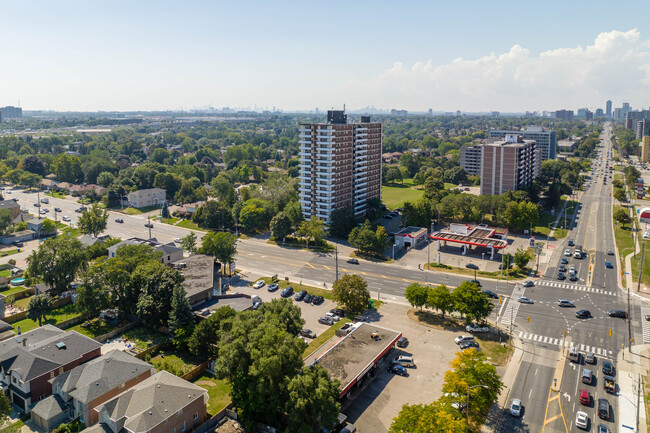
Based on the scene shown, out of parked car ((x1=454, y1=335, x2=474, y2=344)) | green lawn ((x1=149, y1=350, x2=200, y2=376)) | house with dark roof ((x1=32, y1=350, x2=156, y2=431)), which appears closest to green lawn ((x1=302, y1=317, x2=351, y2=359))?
green lawn ((x1=149, y1=350, x2=200, y2=376))

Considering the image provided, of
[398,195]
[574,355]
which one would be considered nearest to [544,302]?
[574,355]

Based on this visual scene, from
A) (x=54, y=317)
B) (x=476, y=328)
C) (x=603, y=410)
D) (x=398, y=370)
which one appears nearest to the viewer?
(x=603, y=410)

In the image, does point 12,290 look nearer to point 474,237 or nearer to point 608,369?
point 474,237

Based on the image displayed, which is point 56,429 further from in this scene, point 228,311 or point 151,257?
point 151,257

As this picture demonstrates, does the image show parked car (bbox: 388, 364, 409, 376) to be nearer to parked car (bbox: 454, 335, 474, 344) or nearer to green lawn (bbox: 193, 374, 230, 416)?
parked car (bbox: 454, 335, 474, 344)

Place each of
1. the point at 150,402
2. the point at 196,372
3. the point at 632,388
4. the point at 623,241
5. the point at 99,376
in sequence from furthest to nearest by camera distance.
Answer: the point at 623,241
the point at 196,372
the point at 632,388
the point at 99,376
the point at 150,402

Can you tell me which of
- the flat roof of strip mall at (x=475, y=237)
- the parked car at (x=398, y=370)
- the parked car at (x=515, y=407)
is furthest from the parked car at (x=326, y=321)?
the flat roof of strip mall at (x=475, y=237)

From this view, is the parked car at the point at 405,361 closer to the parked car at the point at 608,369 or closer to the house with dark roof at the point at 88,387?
the parked car at the point at 608,369
